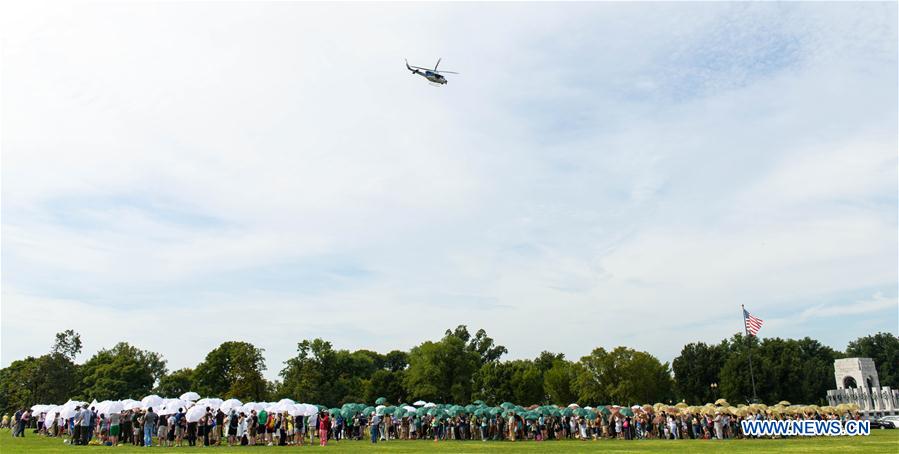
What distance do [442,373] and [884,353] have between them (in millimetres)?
75761

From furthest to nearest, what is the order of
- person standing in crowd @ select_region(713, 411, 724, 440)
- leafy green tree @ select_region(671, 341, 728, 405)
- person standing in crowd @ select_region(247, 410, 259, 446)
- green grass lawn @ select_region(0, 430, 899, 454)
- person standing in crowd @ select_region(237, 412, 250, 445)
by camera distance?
1. leafy green tree @ select_region(671, 341, 728, 405)
2. person standing in crowd @ select_region(713, 411, 724, 440)
3. person standing in crowd @ select_region(247, 410, 259, 446)
4. person standing in crowd @ select_region(237, 412, 250, 445)
5. green grass lawn @ select_region(0, 430, 899, 454)

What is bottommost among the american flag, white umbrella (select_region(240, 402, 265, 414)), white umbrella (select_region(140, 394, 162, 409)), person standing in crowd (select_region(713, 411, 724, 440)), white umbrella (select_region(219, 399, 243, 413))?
person standing in crowd (select_region(713, 411, 724, 440))

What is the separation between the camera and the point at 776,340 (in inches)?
3428

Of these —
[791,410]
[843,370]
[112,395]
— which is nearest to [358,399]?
[112,395]

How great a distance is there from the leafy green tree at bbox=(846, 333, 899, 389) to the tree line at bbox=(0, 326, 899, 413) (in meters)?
15.4

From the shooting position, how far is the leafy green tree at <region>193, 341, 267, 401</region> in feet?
234

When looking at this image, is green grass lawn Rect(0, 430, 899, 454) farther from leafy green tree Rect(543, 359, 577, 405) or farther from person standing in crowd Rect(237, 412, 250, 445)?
leafy green tree Rect(543, 359, 577, 405)

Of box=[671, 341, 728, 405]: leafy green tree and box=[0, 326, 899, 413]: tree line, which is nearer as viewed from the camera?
box=[0, 326, 899, 413]: tree line

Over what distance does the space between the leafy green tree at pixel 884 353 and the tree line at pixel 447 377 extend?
15.4 m

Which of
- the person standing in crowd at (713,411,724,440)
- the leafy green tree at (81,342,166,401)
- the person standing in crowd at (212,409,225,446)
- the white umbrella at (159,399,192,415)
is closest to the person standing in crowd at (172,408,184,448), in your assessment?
the person standing in crowd at (212,409,225,446)

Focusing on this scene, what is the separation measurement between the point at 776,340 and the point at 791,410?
43.8 metres

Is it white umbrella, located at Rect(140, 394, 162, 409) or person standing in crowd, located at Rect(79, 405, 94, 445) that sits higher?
white umbrella, located at Rect(140, 394, 162, 409)

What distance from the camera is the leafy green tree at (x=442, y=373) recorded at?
284 feet

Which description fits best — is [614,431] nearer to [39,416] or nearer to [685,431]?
[685,431]
